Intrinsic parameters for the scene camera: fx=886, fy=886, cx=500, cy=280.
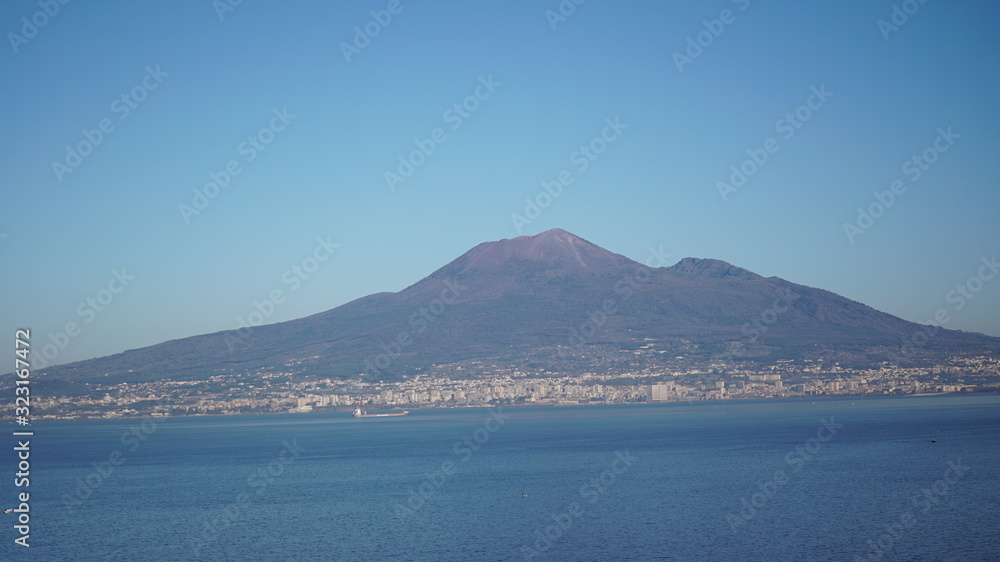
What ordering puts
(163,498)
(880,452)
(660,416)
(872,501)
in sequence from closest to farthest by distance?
(872,501), (163,498), (880,452), (660,416)

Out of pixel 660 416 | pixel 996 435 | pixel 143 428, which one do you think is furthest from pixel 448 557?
pixel 143 428

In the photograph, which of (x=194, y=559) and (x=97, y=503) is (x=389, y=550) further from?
(x=97, y=503)

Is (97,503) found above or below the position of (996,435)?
above

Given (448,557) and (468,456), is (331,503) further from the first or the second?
(468,456)

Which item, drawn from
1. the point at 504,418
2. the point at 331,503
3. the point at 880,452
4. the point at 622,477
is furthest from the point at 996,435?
the point at 504,418

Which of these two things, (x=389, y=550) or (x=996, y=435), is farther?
(x=996, y=435)

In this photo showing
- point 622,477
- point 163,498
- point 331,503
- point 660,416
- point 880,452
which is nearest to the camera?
point 331,503
